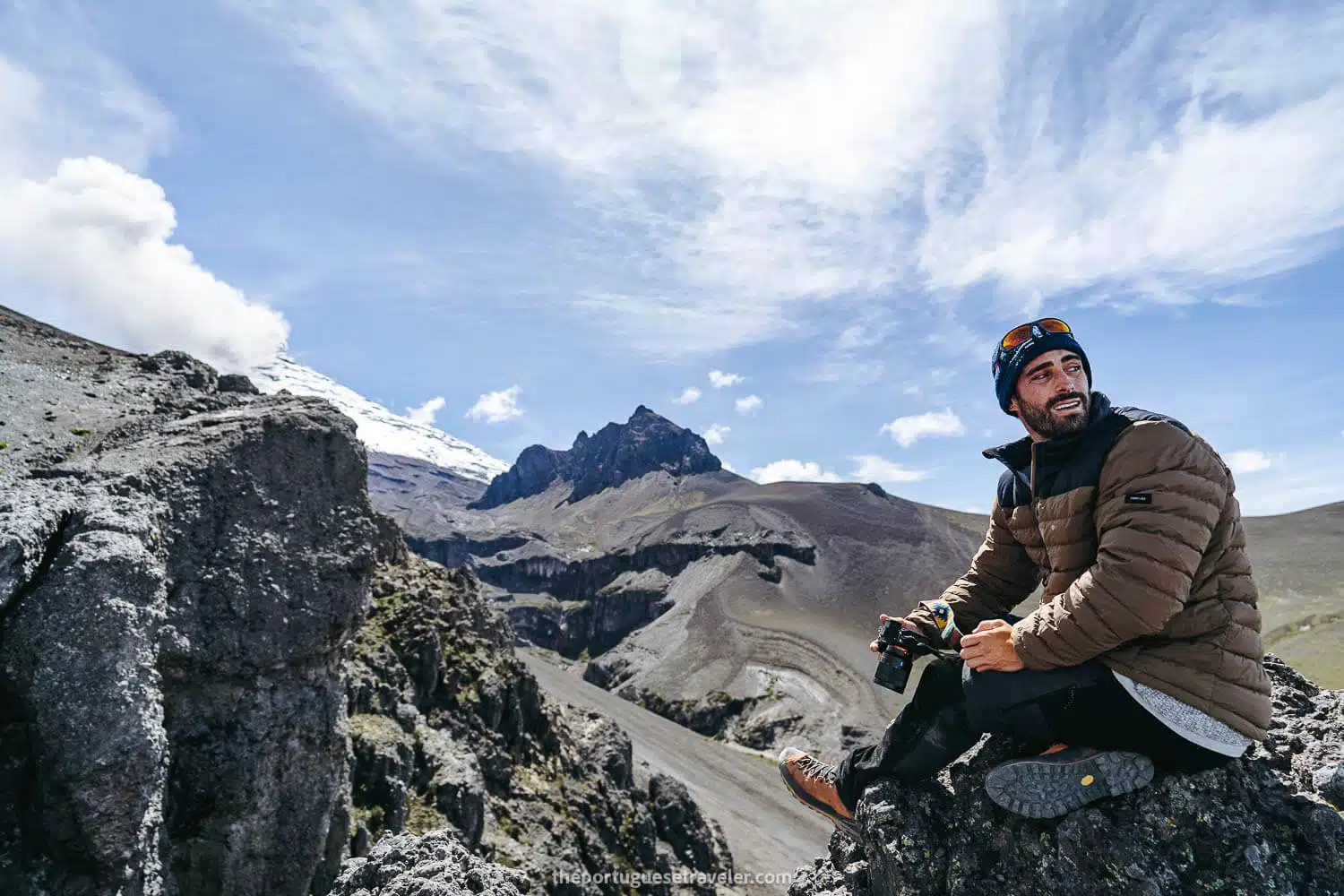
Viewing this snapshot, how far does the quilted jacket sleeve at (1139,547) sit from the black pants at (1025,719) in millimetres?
207

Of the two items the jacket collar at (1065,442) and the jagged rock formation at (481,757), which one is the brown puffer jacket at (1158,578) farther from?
the jagged rock formation at (481,757)

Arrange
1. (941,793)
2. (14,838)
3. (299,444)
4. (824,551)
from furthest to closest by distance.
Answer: (824,551), (299,444), (14,838), (941,793)

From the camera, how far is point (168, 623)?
7363mm

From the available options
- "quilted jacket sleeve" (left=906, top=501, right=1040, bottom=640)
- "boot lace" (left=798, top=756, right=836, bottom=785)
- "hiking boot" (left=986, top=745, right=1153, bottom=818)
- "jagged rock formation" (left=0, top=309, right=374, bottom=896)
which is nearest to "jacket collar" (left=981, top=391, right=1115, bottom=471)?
"quilted jacket sleeve" (left=906, top=501, right=1040, bottom=640)

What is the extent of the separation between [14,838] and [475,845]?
1206 centimetres

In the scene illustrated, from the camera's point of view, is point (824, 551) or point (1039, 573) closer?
point (1039, 573)

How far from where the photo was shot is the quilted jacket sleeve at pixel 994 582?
525cm

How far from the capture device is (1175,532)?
3734mm

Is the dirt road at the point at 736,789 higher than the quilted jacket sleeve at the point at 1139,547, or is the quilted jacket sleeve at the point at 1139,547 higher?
the quilted jacket sleeve at the point at 1139,547

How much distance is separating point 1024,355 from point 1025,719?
2.31 meters

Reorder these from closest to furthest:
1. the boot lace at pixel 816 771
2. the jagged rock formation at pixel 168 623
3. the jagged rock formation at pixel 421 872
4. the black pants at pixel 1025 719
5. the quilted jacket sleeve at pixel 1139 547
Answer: the quilted jacket sleeve at pixel 1139 547, the black pants at pixel 1025 719, the boot lace at pixel 816 771, the jagged rock formation at pixel 168 623, the jagged rock formation at pixel 421 872

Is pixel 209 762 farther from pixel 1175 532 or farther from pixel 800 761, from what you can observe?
pixel 1175 532

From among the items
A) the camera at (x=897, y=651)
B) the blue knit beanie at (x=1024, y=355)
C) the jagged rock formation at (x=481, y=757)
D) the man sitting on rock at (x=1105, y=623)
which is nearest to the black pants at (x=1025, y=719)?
the man sitting on rock at (x=1105, y=623)

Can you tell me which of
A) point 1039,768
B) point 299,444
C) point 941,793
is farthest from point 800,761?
point 299,444
